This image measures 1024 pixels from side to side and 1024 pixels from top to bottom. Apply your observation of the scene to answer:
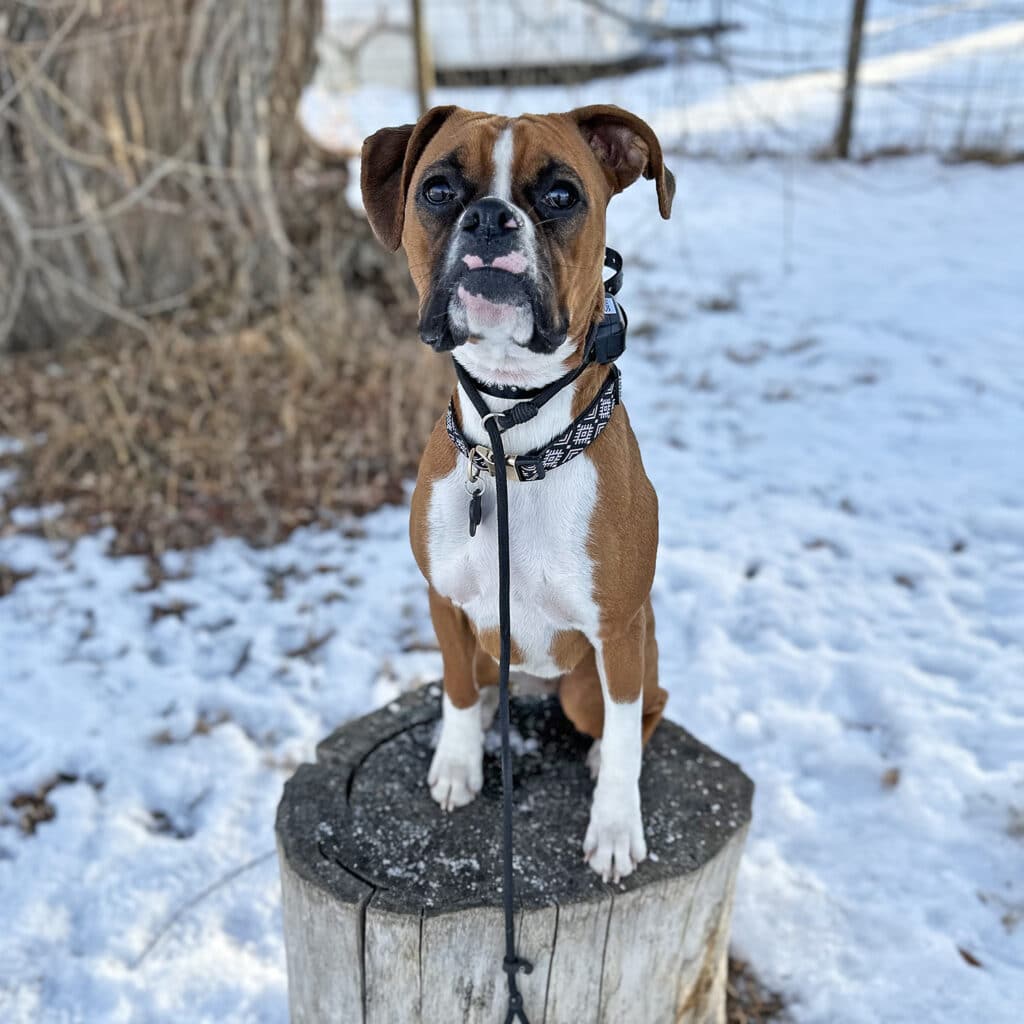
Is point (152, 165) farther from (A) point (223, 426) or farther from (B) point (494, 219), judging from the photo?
(B) point (494, 219)

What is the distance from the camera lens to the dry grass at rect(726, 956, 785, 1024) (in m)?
2.36

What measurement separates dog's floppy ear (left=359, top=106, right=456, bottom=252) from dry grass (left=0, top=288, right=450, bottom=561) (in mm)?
2652

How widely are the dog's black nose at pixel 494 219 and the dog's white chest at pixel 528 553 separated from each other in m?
0.43

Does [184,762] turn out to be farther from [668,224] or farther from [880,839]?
[668,224]

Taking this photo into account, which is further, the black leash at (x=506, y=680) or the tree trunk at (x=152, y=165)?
the tree trunk at (x=152, y=165)

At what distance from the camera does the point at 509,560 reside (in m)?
1.72

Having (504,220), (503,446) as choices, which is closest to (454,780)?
(503,446)

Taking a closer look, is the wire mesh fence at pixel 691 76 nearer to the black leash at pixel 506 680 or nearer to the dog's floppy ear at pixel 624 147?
the dog's floppy ear at pixel 624 147

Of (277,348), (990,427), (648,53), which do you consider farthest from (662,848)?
(648,53)

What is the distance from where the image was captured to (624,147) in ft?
5.74

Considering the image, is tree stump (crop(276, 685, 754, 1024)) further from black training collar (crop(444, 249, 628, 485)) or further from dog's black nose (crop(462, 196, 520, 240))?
dog's black nose (crop(462, 196, 520, 240))

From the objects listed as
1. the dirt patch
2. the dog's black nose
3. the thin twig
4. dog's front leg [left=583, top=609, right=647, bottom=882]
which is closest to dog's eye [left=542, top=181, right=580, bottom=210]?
the dog's black nose

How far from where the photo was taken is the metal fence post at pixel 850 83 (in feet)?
25.4

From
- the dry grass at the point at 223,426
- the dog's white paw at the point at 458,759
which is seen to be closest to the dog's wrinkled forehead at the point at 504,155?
the dog's white paw at the point at 458,759
